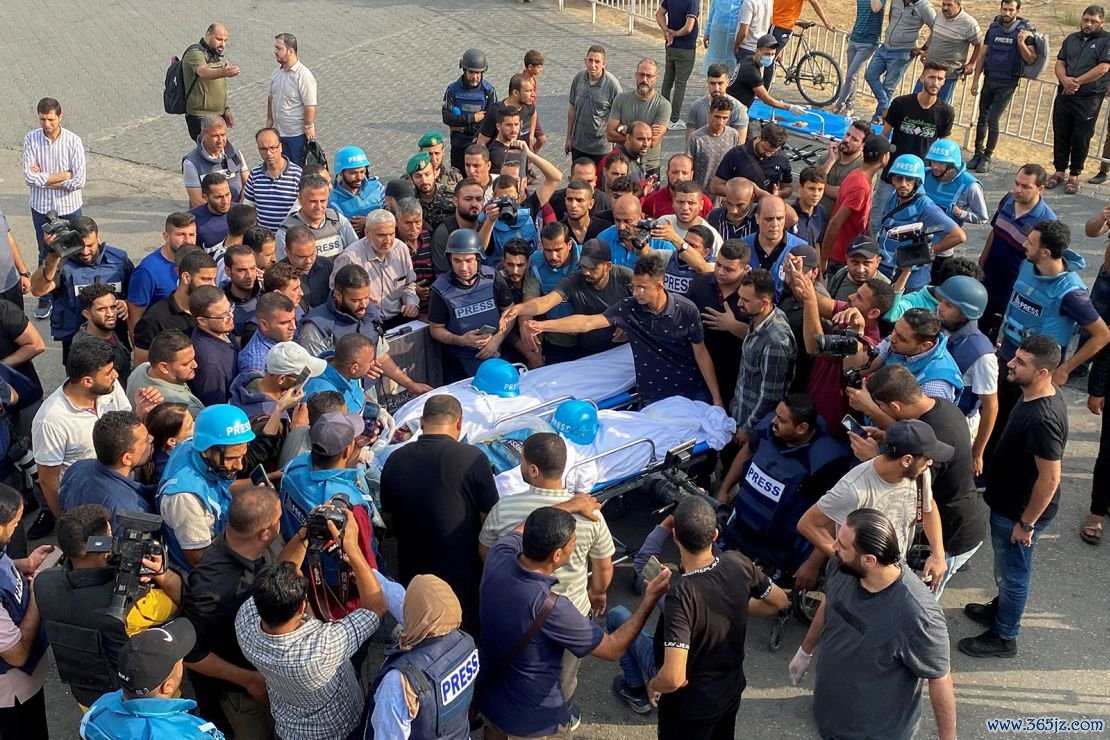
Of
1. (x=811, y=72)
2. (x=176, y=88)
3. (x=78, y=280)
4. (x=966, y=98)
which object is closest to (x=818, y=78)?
(x=811, y=72)

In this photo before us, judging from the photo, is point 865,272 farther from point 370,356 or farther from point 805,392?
point 370,356

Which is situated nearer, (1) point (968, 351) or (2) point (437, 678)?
(2) point (437, 678)

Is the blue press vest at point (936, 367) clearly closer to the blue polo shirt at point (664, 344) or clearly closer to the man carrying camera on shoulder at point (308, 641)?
the blue polo shirt at point (664, 344)

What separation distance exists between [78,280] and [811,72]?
1074 centimetres

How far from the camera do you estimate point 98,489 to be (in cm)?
512

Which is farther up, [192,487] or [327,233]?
[327,233]

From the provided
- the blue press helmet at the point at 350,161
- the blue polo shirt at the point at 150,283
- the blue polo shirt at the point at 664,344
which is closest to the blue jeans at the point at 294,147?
the blue press helmet at the point at 350,161

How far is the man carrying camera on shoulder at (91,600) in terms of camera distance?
4.42 metres

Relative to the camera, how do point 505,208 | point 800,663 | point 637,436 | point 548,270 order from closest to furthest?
point 800,663
point 637,436
point 548,270
point 505,208

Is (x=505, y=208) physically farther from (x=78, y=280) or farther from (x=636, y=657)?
(x=636, y=657)

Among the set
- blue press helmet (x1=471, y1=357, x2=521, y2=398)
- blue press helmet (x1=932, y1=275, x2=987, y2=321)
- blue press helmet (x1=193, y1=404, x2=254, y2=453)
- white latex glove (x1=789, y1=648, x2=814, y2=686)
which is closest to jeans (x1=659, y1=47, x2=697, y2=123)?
blue press helmet (x1=471, y1=357, x2=521, y2=398)

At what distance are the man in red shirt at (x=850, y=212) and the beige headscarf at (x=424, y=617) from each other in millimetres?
5332

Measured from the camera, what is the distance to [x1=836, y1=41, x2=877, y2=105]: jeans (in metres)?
13.1

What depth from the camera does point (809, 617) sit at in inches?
239
